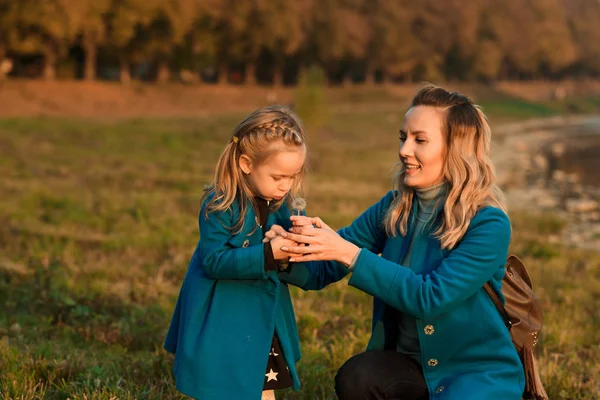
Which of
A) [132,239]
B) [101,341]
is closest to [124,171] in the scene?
[132,239]

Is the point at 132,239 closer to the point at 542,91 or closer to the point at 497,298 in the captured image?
the point at 497,298

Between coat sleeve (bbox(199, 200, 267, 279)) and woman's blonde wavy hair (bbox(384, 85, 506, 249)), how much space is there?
0.76m

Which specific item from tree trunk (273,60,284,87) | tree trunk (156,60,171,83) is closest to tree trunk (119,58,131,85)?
tree trunk (156,60,171,83)

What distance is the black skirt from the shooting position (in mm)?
3371

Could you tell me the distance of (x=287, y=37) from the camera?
4559 centimetres

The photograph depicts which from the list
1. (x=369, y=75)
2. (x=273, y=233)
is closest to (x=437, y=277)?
(x=273, y=233)

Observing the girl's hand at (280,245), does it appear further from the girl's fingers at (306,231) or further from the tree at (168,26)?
the tree at (168,26)

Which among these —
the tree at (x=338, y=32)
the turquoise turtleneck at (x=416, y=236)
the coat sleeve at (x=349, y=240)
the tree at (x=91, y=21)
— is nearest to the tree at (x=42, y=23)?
the tree at (x=91, y=21)

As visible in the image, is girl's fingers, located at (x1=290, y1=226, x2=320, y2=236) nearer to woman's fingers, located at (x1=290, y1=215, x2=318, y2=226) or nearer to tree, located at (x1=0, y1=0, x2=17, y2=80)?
woman's fingers, located at (x1=290, y1=215, x2=318, y2=226)

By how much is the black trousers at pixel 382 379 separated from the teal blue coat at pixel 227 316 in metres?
0.35

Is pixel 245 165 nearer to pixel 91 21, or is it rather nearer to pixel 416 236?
pixel 416 236

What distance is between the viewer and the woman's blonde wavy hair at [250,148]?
10.7 feet

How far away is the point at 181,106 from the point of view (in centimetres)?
3881

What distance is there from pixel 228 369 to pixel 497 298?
4.19 feet
